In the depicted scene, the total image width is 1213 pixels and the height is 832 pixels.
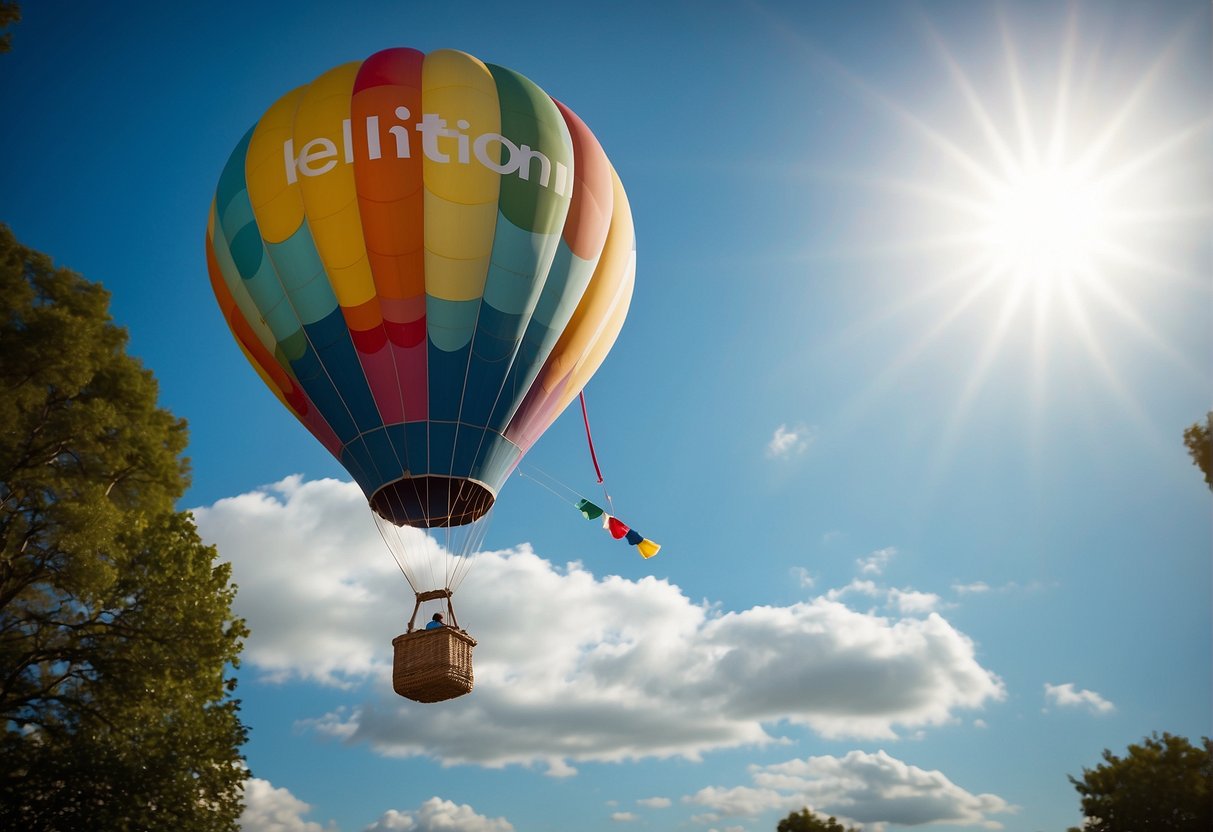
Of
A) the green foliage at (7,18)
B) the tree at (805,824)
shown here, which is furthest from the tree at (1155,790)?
the green foliage at (7,18)

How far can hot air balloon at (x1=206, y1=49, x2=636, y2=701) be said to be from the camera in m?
16.9

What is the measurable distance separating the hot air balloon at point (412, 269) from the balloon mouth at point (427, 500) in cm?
3

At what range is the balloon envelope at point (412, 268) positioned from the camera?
1691 centimetres

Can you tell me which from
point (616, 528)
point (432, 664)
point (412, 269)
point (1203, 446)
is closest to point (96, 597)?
point (432, 664)

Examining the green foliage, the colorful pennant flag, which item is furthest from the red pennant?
the green foliage

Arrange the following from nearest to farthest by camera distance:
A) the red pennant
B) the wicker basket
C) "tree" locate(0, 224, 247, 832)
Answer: "tree" locate(0, 224, 247, 832)
the wicker basket
the red pennant

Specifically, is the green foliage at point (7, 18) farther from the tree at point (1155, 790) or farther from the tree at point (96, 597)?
the tree at point (1155, 790)

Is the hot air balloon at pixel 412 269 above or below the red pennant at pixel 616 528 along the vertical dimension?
above

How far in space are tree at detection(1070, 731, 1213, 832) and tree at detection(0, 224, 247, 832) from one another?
608 inches

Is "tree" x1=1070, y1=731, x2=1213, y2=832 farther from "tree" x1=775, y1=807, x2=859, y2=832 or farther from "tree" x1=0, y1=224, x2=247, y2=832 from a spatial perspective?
"tree" x1=0, y1=224, x2=247, y2=832

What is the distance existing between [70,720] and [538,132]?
12.3m

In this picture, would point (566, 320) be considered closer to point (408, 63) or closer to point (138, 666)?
point (408, 63)

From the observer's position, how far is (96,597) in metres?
13.5

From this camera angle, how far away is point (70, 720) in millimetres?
13148
